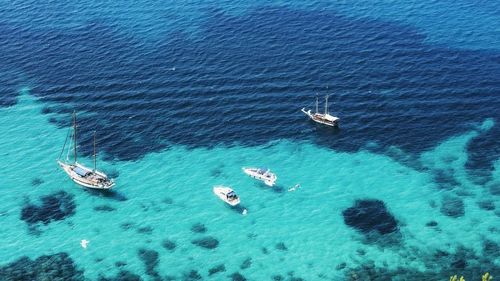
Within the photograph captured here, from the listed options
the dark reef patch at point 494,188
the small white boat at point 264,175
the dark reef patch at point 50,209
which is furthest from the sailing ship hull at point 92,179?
the dark reef patch at point 494,188

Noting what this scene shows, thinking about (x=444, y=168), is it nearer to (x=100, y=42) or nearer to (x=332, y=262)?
(x=332, y=262)

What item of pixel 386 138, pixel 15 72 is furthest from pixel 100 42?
pixel 386 138

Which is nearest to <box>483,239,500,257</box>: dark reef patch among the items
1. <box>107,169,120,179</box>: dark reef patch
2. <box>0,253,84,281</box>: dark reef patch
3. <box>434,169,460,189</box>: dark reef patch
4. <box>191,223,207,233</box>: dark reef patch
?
<box>434,169,460,189</box>: dark reef patch

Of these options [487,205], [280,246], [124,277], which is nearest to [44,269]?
[124,277]

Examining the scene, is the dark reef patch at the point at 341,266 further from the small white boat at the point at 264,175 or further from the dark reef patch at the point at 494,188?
the dark reef patch at the point at 494,188

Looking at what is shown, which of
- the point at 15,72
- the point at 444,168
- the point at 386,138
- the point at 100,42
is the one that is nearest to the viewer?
the point at 444,168

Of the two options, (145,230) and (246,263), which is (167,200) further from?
(246,263)
